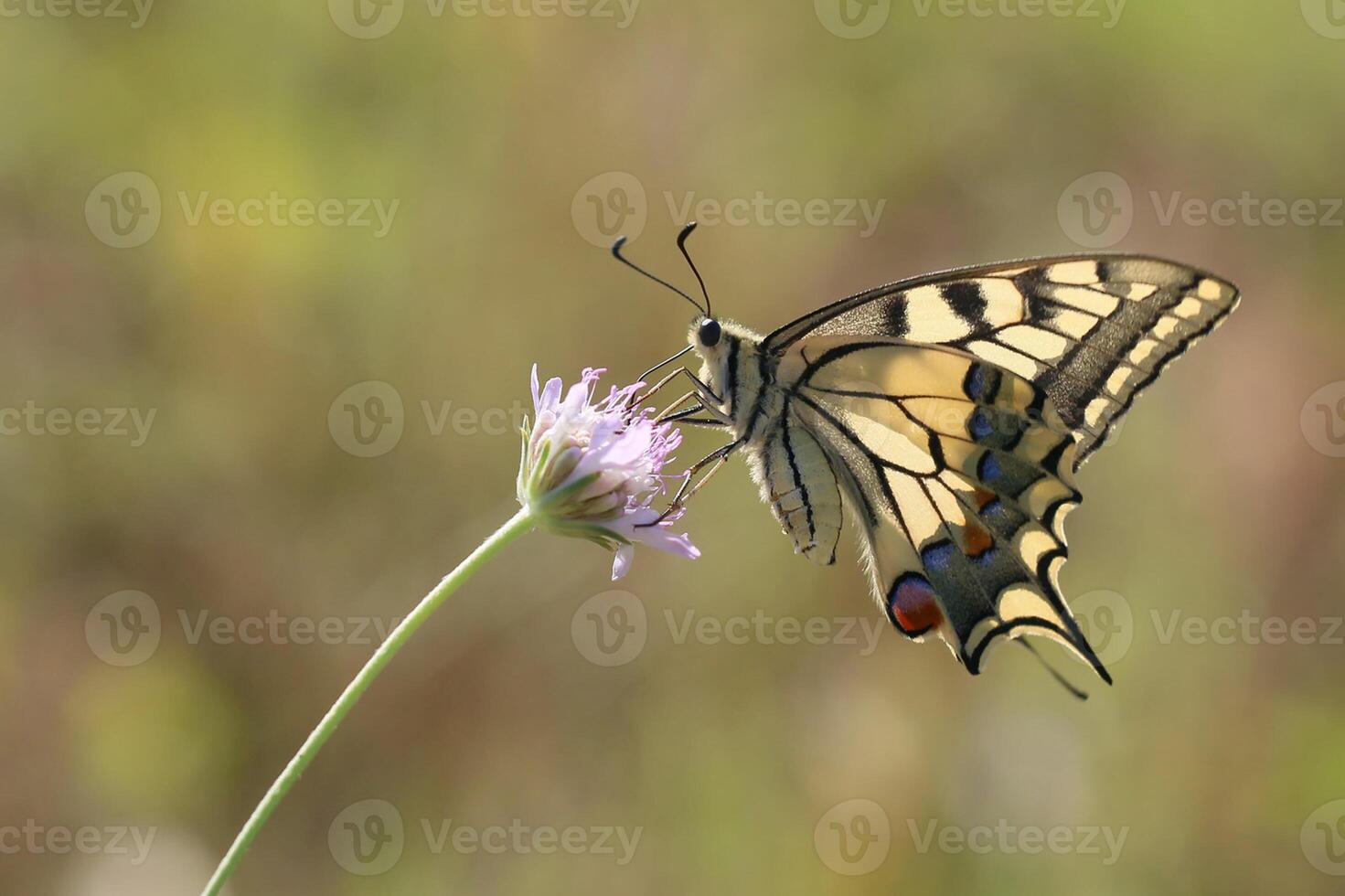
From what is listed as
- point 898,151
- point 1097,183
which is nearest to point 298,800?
point 898,151

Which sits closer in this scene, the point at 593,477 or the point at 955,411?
the point at 593,477

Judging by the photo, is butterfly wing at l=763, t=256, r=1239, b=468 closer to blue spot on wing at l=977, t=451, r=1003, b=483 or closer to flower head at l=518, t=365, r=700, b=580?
blue spot on wing at l=977, t=451, r=1003, b=483

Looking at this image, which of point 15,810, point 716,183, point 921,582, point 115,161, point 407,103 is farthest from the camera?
point 716,183

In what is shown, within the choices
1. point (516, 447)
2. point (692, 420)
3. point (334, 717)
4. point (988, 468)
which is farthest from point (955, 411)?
point (516, 447)

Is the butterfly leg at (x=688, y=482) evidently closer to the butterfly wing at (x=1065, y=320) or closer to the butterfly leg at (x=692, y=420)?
the butterfly leg at (x=692, y=420)

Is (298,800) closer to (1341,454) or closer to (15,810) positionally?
(15,810)

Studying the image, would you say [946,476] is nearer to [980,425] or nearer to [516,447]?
[980,425]

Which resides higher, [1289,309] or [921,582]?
[1289,309]

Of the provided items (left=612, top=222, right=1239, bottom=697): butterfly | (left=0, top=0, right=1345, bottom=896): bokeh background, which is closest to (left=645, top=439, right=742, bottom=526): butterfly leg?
(left=612, top=222, right=1239, bottom=697): butterfly
